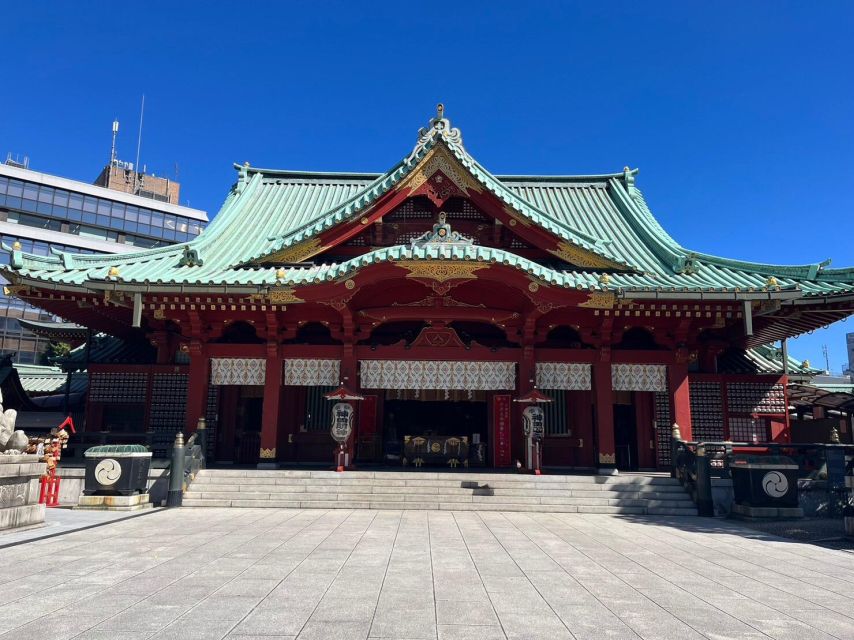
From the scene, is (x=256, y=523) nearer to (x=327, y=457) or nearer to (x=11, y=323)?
(x=327, y=457)

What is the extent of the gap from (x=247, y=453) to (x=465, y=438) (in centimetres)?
698

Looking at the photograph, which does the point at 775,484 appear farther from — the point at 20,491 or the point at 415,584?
the point at 20,491

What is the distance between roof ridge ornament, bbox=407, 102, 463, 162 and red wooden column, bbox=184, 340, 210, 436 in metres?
8.18

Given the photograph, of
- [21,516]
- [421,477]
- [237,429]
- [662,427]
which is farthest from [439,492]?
[21,516]

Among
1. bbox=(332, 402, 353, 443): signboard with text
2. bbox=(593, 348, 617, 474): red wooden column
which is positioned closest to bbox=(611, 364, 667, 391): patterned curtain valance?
bbox=(593, 348, 617, 474): red wooden column

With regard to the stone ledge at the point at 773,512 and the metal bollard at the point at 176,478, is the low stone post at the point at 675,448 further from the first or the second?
the metal bollard at the point at 176,478

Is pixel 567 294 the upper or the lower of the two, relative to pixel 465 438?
upper

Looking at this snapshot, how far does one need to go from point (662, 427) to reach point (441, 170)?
10008mm

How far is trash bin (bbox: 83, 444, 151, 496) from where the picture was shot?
12625mm

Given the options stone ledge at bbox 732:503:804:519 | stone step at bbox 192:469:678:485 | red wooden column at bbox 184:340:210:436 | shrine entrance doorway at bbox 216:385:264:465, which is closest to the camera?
stone ledge at bbox 732:503:804:519

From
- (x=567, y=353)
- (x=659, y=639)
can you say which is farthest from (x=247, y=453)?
(x=659, y=639)

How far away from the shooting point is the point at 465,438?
18219 millimetres

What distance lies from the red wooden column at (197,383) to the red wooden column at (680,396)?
13.2m

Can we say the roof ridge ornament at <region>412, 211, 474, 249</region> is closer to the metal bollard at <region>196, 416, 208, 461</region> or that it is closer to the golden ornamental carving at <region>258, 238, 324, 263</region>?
the golden ornamental carving at <region>258, 238, 324, 263</region>
